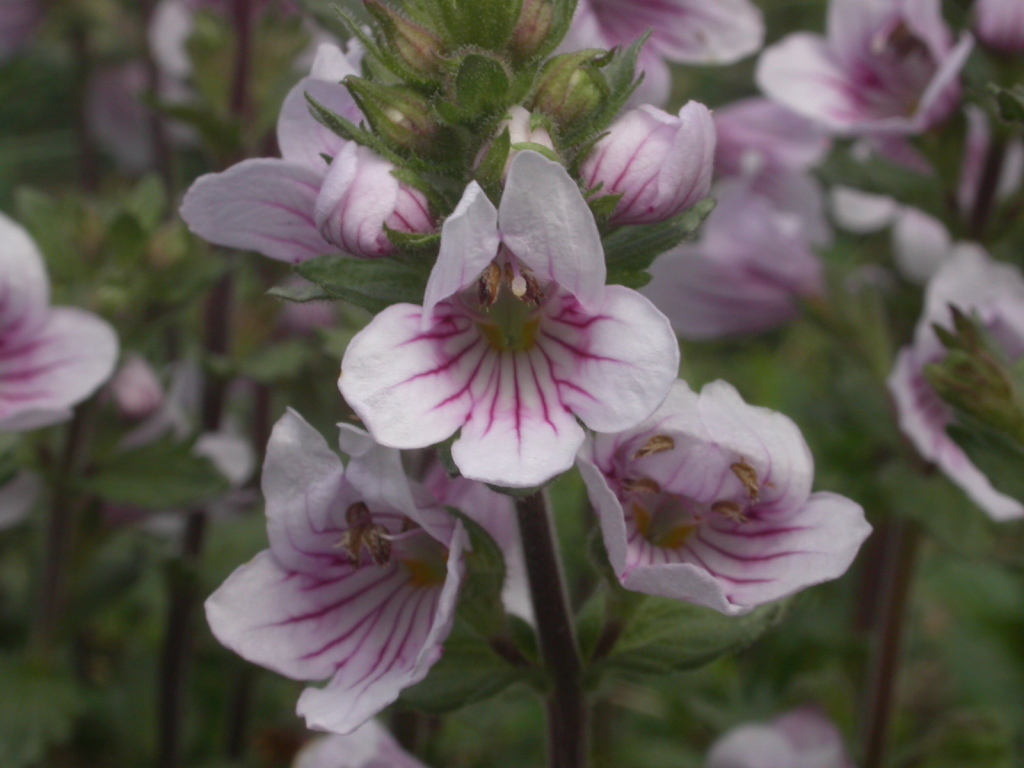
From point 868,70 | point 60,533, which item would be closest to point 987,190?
point 868,70

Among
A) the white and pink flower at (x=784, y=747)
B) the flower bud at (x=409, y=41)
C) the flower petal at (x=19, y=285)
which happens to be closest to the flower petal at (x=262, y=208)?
the flower bud at (x=409, y=41)

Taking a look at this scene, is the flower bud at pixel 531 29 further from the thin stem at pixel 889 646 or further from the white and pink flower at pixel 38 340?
the thin stem at pixel 889 646

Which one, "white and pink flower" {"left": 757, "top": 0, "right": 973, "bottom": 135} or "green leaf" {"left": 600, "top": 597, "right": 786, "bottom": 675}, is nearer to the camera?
"green leaf" {"left": 600, "top": 597, "right": 786, "bottom": 675}

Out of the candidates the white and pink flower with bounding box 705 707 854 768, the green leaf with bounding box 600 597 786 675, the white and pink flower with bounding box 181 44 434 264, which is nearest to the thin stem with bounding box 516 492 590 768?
the green leaf with bounding box 600 597 786 675

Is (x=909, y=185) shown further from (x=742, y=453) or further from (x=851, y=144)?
(x=742, y=453)

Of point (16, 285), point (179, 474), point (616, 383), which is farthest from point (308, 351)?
point (616, 383)

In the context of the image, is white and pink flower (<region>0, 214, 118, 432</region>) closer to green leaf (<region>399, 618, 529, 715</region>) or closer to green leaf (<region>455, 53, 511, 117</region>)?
green leaf (<region>399, 618, 529, 715</region>)

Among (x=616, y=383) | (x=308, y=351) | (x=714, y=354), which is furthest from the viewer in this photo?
(x=714, y=354)
